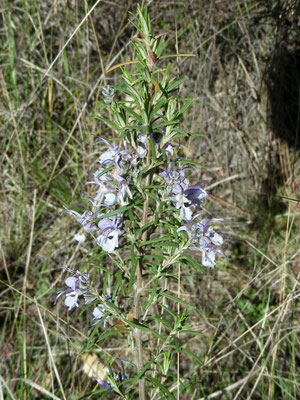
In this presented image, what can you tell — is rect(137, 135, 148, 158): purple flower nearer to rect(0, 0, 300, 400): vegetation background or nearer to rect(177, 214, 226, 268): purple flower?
rect(177, 214, 226, 268): purple flower

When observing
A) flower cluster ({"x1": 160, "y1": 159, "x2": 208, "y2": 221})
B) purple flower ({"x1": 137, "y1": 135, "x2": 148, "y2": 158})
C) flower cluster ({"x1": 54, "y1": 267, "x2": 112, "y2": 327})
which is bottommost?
flower cluster ({"x1": 54, "y1": 267, "x2": 112, "y2": 327})

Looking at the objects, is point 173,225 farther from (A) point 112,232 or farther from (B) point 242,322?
(B) point 242,322

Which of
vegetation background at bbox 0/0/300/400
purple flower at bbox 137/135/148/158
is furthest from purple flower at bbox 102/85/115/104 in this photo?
vegetation background at bbox 0/0/300/400

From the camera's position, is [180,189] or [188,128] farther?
[188,128]

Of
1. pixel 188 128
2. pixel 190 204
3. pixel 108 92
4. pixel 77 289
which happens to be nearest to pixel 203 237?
pixel 190 204

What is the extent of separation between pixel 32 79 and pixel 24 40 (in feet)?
1.24

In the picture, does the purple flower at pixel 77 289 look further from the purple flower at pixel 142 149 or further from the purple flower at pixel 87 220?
the purple flower at pixel 142 149

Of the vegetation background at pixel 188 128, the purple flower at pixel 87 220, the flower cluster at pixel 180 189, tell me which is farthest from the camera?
the vegetation background at pixel 188 128

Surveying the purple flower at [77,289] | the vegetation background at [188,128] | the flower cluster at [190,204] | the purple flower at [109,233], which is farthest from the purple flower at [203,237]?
the vegetation background at [188,128]

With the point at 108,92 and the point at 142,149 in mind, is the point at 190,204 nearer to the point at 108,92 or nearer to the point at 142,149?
the point at 142,149

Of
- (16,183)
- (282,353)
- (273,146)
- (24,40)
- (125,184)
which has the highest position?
(24,40)

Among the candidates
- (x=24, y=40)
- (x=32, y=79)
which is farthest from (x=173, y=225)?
(x=24, y=40)

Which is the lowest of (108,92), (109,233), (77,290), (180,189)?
(77,290)

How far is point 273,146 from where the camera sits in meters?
2.83
